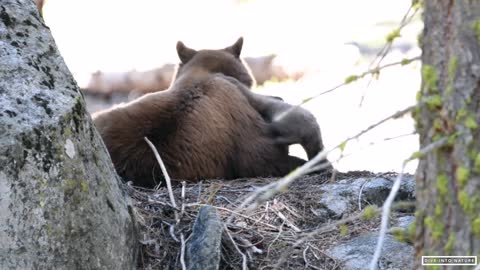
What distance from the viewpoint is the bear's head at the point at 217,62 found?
775cm

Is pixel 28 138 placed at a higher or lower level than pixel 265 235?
higher

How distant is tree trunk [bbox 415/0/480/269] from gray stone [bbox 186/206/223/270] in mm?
1523

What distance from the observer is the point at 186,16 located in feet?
60.6

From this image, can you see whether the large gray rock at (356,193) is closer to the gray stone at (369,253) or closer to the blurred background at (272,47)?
the gray stone at (369,253)

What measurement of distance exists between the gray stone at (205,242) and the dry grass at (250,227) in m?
0.15

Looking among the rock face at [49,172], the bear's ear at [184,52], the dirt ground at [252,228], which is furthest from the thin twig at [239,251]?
the bear's ear at [184,52]

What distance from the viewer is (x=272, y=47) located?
53.8ft

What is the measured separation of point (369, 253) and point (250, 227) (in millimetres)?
641

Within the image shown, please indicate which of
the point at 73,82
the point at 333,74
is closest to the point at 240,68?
the point at 73,82

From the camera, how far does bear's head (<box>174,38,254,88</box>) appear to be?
7754 millimetres

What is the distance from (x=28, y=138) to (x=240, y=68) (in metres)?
4.41

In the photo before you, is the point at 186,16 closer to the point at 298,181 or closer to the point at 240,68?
the point at 240,68

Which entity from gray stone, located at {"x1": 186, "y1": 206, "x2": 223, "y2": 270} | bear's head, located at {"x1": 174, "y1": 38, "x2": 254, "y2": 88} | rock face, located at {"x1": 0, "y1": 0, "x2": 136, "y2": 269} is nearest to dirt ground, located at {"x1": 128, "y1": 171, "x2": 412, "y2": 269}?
gray stone, located at {"x1": 186, "y1": 206, "x2": 223, "y2": 270}

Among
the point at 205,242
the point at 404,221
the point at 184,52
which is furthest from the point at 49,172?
the point at 184,52
